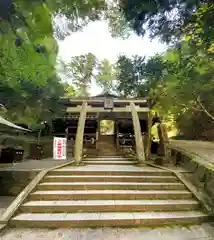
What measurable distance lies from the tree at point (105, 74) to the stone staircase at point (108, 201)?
12.8m

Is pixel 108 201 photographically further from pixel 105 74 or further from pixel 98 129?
pixel 105 74

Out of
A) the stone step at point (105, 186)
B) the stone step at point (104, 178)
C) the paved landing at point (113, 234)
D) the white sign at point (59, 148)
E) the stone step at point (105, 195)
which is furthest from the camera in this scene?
the white sign at point (59, 148)

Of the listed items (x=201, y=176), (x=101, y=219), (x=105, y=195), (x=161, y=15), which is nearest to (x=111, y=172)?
(x=105, y=195)

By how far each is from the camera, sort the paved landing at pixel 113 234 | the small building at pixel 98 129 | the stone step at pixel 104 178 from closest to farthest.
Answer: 1. the paved landing at pixel 113 234
2. the stone step at pixel 104 178
3. the small building at pixel 98 129

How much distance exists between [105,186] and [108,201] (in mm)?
530

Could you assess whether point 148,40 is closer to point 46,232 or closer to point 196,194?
point 196,194

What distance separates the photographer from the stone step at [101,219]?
3.58 metres

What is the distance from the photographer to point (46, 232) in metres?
3.38

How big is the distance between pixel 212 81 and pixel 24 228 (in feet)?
21.7

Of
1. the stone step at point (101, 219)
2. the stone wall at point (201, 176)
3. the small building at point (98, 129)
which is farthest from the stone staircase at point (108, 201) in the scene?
the small building at point (98, 129)

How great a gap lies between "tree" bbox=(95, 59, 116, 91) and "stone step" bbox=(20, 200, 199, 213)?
13785mm

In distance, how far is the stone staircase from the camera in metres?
3.64

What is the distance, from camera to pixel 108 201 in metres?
4.23

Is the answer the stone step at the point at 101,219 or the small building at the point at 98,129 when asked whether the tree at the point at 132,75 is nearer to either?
the small building at the point at 98,129
